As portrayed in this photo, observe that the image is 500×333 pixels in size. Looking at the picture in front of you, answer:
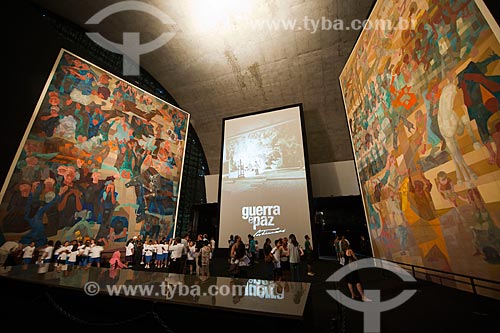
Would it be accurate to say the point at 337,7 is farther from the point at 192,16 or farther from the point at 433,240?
the point at 433,240

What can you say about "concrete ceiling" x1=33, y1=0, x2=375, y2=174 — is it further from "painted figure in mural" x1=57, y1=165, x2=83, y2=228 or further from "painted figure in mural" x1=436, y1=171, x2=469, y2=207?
"painted figure in mural" x1=436, y1=171, x2=469, y2=207

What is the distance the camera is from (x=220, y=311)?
2480mm

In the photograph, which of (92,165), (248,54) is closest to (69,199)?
(92,165)

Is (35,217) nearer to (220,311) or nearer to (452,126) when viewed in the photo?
(220,311)

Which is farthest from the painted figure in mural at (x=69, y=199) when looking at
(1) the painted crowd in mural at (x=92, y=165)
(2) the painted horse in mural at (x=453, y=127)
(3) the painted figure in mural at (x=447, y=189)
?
(2) the painted horse in mural at (x=453, y=127)

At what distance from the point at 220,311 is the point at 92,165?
1057 centimetres

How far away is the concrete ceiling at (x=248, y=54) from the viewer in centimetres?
1175

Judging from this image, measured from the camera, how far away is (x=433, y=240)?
518 centimetres

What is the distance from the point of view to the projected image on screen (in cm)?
1095

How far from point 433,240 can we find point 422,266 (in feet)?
3.23

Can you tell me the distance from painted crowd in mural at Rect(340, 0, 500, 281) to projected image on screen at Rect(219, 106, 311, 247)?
4.03m

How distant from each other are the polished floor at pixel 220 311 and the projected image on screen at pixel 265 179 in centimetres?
649

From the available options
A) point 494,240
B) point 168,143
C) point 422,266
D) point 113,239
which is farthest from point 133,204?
point 494,240

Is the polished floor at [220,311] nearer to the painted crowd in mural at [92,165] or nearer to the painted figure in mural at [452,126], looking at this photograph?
the painted figure in mural at [452,126]
